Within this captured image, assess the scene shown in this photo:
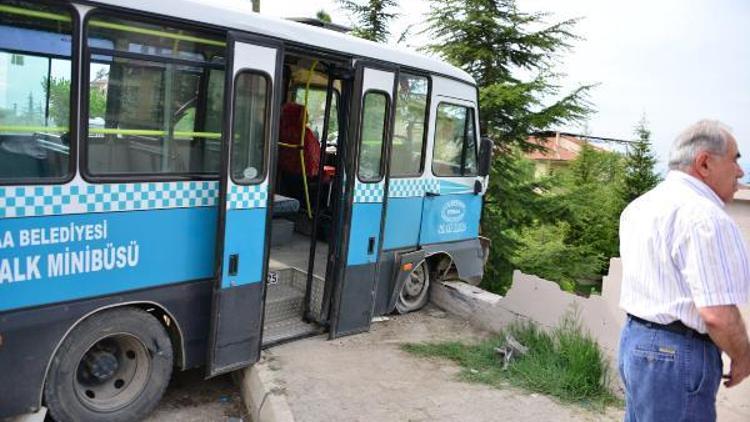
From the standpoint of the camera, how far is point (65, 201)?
3.60 metres

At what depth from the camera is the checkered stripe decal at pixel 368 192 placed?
5.38 metres

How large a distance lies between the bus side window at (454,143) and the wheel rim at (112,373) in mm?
3395

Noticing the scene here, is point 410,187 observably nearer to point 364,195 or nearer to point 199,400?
point 364,195

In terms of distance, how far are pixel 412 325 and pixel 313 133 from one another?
2267 mm

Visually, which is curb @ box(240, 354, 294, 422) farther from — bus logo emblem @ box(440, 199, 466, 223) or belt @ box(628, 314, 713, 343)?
bus logo emblem @ box(440, 199, 466, 223)

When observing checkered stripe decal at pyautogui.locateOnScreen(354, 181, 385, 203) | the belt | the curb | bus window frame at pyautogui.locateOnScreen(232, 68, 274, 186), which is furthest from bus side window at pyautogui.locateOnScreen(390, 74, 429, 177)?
the belt

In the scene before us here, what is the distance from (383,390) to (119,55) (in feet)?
9.65

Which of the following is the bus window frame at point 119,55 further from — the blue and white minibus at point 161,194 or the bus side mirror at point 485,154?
the bus side mirror at point 485,154

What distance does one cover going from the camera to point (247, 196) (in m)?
4.41

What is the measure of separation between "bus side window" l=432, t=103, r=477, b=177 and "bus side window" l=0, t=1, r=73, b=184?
3666 millimetres

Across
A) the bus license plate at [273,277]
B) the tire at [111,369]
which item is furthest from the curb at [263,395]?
the bus license plate at [273,277]

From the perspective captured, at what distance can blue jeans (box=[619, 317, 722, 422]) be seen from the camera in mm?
2584

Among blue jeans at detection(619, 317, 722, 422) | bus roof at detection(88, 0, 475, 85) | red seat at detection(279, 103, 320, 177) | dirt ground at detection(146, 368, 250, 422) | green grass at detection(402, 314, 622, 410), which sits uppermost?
bus roof at detection(88, 0, 475, 85)

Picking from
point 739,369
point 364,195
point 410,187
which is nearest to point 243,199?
point 364,195
